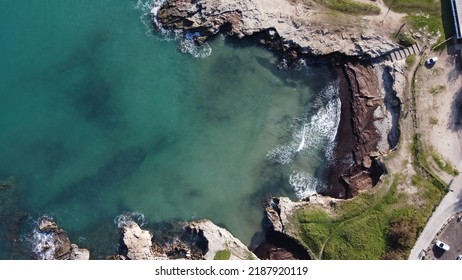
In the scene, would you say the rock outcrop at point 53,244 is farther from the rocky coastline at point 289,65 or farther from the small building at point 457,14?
the small building at point 457,14

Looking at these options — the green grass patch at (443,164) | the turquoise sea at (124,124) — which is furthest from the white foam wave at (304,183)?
the green grass patch at (443,164)

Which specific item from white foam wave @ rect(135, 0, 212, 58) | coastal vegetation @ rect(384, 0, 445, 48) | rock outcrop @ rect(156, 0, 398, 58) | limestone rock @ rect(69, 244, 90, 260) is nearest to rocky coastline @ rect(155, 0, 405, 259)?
rock outcrop @ rect(156, 0, 398, 58)

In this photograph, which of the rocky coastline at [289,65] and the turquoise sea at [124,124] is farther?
the turquoise sea at [124,124]

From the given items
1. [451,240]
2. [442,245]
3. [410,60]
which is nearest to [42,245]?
[442,245]

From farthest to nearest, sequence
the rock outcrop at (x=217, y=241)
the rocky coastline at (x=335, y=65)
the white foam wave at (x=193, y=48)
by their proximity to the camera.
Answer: the white foam wave at (x=193, y=48) → the rocky coastline at (x=335, y=65) → the rock outcrop at (x=217, y=241)

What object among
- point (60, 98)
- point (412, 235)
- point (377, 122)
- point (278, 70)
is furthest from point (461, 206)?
point (60, 98)

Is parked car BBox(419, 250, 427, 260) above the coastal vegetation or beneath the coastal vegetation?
beneath

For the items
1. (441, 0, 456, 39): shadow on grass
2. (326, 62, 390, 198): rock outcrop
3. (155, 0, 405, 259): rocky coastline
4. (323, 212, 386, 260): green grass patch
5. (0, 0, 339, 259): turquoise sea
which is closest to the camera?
(323, 212, 386, 260): green grass patch

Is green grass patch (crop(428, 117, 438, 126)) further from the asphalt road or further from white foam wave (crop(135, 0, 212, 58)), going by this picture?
white foam wave (crop(135, 0, 212, 58))
